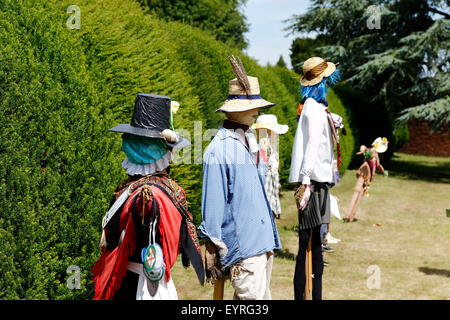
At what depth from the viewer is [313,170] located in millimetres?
4961

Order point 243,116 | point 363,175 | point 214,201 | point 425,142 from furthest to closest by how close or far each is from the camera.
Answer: point 425,142, point 363,175, point 243,116, point 214,201

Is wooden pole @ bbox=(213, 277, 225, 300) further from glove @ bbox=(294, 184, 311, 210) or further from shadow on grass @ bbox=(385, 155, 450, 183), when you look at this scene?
shadow on grass @ bbox=(385, 155, 450, 183)

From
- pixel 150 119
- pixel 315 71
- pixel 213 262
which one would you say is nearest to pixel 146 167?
pixel 150 119

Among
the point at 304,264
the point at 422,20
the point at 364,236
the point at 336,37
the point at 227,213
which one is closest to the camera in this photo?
the point at 227,213

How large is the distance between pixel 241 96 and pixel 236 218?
0.91m

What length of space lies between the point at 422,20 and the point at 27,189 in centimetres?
2034

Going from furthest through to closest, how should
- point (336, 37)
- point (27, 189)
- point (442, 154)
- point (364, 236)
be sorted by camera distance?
point (442, 154) < point (336, 37) < point (364, 236) < point (27, 189)

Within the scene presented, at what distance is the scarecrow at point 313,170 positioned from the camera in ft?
16.0

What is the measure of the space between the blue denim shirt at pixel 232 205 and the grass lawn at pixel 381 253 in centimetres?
228

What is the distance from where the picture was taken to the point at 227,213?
3.58 meters

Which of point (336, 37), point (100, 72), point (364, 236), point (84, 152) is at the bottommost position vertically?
point (364, 236)

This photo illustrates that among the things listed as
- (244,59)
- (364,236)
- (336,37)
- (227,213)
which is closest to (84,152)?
(227,213)

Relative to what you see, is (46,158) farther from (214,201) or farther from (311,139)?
(311,139)
